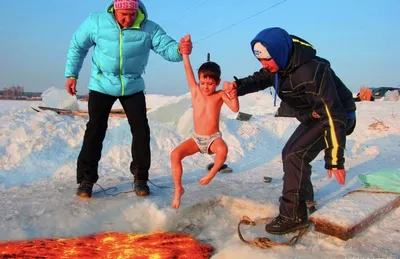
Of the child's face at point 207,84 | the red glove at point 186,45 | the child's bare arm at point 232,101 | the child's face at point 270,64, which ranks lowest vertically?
the child's bare arm at point 232,101

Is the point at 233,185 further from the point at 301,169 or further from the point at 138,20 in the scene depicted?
the point at 138,20

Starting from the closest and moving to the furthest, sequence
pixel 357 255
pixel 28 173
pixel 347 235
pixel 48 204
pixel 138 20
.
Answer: pixel 357 255 → pixel 347 235 → pixel 48 204 → pixel 138 20 → pixel 28 173

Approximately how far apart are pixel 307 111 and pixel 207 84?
106cm

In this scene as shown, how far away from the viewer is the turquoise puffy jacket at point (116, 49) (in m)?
3.86

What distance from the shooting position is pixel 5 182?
4734 millimetres

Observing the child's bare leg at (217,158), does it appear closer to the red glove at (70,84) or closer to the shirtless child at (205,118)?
the shirtless child at (205,118)

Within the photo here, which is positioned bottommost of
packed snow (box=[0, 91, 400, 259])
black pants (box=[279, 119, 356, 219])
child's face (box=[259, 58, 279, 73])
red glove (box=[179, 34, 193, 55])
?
packed snow (box=[0, 91, 400, 259])

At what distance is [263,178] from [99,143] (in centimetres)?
250

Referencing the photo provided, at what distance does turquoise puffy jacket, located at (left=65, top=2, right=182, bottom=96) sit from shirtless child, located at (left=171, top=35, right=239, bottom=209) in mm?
459

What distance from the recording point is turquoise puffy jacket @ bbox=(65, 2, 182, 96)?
152 inches

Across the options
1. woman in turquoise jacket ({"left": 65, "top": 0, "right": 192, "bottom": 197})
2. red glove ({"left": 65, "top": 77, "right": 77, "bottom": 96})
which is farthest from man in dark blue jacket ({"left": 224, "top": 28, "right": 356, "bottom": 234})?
red glove ({"left": 65, "top": 77, "right": 77, "bottom": 96})

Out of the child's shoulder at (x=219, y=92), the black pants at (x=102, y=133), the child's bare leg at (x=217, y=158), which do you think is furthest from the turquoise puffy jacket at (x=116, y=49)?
the child's bare leg at (x=217, y=158)

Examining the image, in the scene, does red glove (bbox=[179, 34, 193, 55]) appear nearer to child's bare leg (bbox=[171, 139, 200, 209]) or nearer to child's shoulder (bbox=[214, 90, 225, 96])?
child's shoulder (bbox=[214, 90, 225, 96])

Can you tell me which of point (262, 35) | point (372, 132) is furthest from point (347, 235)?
point (372, 132)
